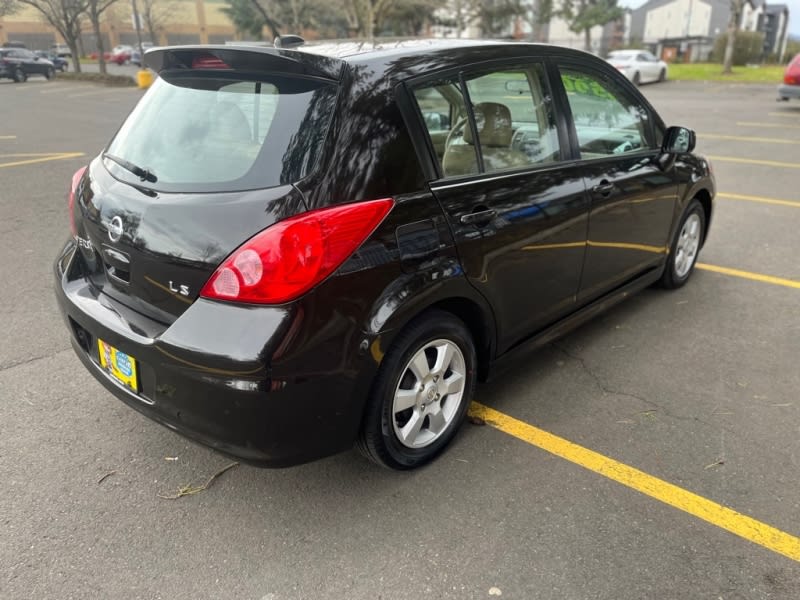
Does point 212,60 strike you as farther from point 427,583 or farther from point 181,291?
point 427,583

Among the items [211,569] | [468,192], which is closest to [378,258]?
[468,192]

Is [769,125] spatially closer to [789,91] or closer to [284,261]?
[789,91]

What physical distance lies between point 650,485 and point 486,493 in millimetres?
698

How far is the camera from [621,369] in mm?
3607

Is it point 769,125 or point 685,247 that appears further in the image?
point 769,125

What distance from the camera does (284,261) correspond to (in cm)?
207

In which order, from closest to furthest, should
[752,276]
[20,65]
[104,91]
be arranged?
1. [752,276]
2. [104,91]
3. [20,65]

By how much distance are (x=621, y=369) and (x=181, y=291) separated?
250cm

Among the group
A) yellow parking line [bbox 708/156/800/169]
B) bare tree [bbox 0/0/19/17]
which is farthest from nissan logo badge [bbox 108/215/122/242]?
bare tree [bbox 0/0/19/17]

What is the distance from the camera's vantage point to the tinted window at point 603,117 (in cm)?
337

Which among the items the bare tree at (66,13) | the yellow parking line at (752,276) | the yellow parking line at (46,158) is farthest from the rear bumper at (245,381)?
the bare tree at (66,13)

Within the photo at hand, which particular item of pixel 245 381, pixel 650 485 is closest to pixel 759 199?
pixel 650 485

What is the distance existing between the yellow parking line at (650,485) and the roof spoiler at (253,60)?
1.78 metres

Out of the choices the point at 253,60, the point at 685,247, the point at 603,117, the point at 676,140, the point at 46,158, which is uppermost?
the point at 253,60
